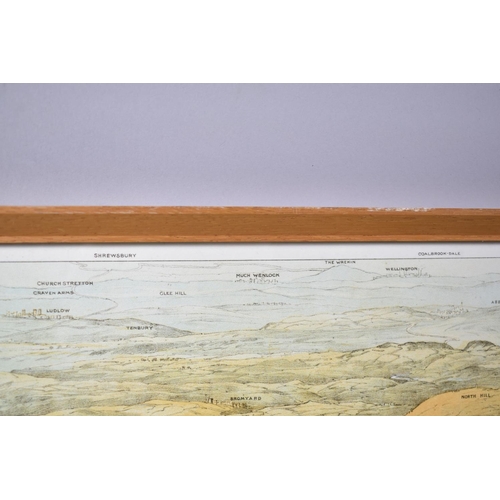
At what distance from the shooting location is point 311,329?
5.05ft

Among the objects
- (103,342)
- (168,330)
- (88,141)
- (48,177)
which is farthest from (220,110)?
(103,342)

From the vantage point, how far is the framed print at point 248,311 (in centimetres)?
149

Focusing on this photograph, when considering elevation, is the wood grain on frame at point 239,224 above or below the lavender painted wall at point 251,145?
below

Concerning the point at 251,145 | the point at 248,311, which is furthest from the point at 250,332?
the point at 251,145

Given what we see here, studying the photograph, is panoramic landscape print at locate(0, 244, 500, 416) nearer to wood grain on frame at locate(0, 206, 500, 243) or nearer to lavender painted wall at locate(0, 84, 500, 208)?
wood grain on frame at locate(0, 206, 500, 243)

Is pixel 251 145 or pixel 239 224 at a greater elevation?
pixel 251 145

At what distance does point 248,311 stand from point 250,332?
0.08 metres

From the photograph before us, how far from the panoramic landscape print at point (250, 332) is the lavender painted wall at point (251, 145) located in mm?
220

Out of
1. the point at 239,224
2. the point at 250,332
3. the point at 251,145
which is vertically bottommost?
the point at 250,332

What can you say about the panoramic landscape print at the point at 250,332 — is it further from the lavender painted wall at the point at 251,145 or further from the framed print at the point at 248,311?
the lavender painted wall at the point at 251,145

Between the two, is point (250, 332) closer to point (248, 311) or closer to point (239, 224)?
point (248, 311)

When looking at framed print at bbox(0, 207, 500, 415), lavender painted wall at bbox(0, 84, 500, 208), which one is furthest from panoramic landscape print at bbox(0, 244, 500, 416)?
lavender painted wall at bbox(0, 84, 500, 208)

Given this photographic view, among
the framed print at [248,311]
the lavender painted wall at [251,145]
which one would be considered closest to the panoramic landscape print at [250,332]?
the framed print at [248,311]

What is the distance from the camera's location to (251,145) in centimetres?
158
